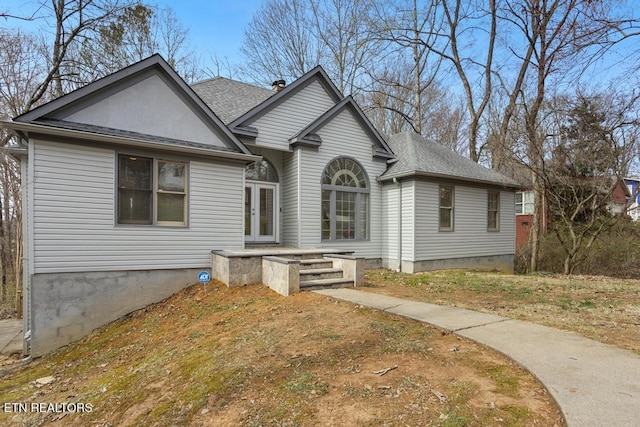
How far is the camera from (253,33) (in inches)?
832

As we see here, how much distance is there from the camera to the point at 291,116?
36.8 ft

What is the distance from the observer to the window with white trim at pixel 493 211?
13688 millimetres

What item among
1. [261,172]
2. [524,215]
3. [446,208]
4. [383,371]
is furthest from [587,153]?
[383,371]

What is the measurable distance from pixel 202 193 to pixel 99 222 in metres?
2.27

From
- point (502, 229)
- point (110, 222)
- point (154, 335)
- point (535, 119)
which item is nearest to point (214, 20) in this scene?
point (110, 222)

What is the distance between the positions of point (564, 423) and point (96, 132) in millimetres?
8670

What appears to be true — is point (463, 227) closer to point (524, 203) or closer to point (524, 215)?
point (524, 215)

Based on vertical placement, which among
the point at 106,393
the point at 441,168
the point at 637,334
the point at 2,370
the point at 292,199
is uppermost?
the point at 441,168

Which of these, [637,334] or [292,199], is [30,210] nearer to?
[292,199]

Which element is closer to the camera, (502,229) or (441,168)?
(441,168)

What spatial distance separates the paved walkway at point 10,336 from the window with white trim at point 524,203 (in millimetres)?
22772

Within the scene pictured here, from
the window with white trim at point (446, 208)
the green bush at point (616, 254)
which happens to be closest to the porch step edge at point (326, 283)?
the window with white trim at point (446, 208)

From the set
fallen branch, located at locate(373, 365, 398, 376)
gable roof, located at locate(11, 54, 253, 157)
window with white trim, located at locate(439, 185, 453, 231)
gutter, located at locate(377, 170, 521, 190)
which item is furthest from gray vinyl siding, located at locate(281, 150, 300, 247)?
fallen branch, located at locate(373, 365, 398, 376)

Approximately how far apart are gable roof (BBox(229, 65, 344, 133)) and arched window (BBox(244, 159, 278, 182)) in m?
1.40
